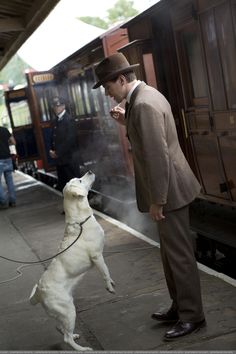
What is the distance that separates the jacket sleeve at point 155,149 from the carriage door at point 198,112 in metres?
2.71

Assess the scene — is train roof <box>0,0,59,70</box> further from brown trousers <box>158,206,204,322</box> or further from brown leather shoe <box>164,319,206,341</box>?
brown leather shoe <box>164,319,206,341</box>

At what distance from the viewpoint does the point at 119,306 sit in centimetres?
480

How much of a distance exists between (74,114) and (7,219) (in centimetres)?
344

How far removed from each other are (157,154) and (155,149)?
4cm

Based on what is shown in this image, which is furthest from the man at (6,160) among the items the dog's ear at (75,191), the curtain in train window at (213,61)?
the dog's ear at (75,191)

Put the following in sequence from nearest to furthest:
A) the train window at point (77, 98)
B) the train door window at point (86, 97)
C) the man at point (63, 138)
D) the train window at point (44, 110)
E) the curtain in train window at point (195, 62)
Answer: the curtain in train window at point (195, 62) < the man at point (63, 138) < the train door window at point (86, 97) < the train window at point (77, 98) < the train window at point (44, 110)

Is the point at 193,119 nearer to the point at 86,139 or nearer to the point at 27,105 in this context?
the point at 86,139

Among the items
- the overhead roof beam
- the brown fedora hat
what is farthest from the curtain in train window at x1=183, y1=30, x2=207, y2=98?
the overhead roof beam

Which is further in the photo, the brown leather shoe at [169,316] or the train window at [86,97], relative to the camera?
the train window at [86,97]

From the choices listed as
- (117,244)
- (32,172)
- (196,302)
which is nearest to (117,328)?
(196,302)

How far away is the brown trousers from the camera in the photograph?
3768 millimetres

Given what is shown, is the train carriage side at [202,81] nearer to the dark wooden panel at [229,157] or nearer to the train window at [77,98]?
the dark wooden panel at [229,157]

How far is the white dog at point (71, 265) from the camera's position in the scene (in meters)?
3.77

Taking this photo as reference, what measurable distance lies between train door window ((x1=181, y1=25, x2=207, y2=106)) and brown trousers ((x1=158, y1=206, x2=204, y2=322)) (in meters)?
2.88
